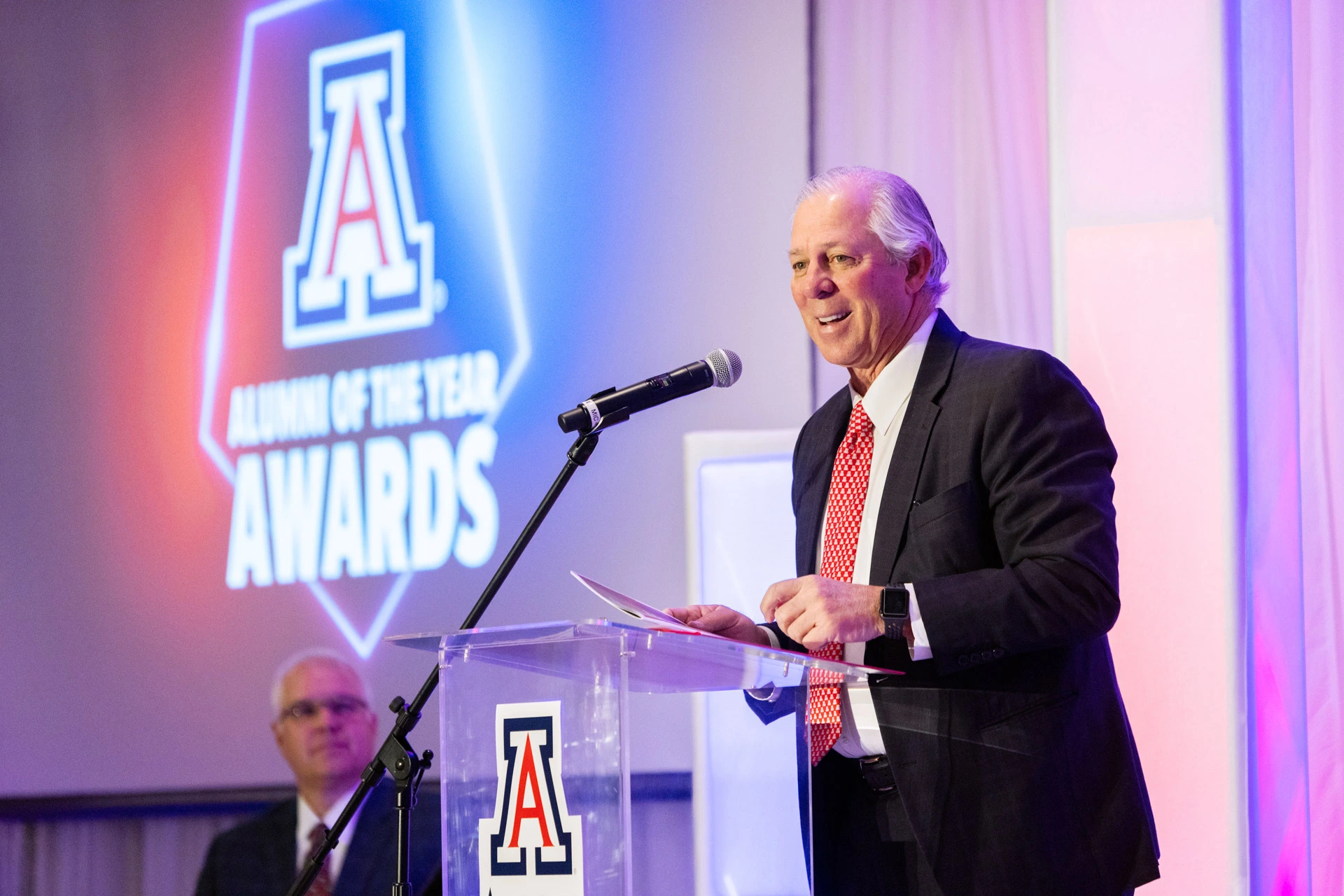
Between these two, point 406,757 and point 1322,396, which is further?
point 1322,396

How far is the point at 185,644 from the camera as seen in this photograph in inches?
165

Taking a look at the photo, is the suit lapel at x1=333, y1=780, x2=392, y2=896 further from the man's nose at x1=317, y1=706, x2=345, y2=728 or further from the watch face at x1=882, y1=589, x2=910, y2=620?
the watch face at x1=882, y1=589, x2=910, y2=620

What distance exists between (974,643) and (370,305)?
296 cm

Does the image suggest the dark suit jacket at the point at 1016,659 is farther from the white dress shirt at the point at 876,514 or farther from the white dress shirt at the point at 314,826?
the white dress shirt at the point at 314,826

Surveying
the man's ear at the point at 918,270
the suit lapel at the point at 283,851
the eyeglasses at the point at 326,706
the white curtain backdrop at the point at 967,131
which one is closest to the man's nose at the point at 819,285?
the man's ear at the point at 918,270

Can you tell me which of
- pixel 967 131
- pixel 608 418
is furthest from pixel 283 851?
pixel 967 131

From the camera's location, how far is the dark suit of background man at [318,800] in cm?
388

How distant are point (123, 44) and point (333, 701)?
102 inches

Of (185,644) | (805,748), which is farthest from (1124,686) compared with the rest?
(185,644)

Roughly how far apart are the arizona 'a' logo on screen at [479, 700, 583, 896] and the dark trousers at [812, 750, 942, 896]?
1.30 feet

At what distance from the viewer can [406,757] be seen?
187cm

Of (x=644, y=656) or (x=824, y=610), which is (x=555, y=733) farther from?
(x=824, y=610)

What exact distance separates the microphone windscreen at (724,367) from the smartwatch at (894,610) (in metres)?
0.54

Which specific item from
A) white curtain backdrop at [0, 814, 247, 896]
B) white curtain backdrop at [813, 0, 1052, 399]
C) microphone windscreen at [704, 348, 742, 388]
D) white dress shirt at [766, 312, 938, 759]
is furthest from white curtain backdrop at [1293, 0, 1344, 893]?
white curtain backdrop at [0, 814, 247, 896]
